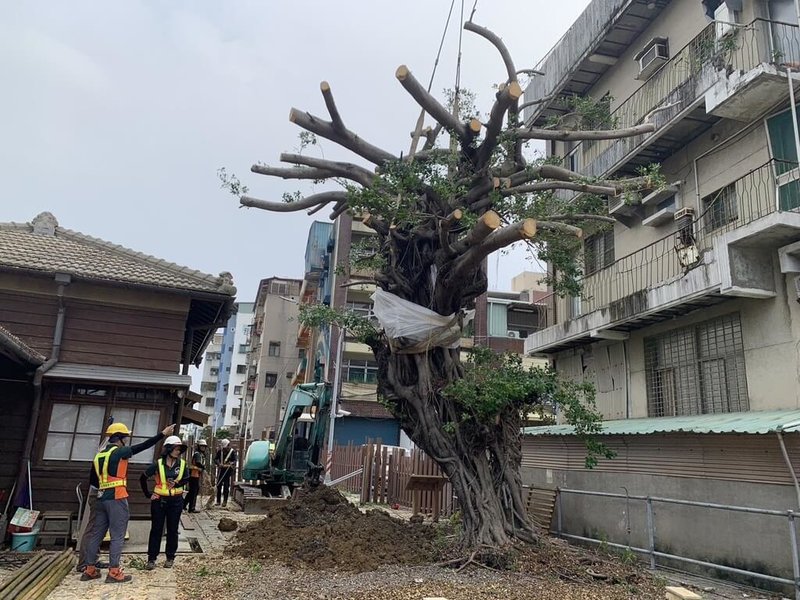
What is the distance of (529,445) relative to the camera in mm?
15273

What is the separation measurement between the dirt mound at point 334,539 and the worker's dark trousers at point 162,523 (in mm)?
958

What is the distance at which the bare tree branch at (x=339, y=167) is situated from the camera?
10359mm

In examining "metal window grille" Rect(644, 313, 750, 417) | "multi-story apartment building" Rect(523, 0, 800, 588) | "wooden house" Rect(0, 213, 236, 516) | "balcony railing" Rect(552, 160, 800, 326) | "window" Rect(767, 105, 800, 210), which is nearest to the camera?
"multi-story apartment building" Rect(523, 0, 800, 588)

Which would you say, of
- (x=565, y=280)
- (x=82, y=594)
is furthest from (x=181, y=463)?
(x=565, y=280)

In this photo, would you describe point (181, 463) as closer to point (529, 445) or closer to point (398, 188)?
point (398, 188)

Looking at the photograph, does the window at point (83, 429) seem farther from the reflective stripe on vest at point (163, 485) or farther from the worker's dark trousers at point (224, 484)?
the worker's dark trousers at point (224, 484)

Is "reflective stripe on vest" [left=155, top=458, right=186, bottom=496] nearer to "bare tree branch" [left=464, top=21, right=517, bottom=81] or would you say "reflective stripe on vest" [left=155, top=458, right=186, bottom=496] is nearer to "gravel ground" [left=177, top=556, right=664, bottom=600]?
"gravel ground" [left=177, top=556, right=664, bottom=600]

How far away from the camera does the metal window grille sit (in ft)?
36.6

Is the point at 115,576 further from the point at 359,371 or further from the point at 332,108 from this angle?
the point at 359,371

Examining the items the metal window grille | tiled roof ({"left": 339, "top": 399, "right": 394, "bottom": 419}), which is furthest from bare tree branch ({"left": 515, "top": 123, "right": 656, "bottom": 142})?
tiled roof ({"left": 339, "top": 399, "right": 394, "bottom": 419})

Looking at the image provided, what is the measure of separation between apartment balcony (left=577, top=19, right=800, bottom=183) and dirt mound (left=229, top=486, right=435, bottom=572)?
28.6 feet

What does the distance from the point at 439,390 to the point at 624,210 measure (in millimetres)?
7616

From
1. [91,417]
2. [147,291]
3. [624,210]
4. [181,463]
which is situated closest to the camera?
[181,463]

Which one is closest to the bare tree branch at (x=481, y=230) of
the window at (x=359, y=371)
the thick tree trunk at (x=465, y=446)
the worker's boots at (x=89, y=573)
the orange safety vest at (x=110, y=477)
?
the thick tree trunk at (x=465, y=446)
